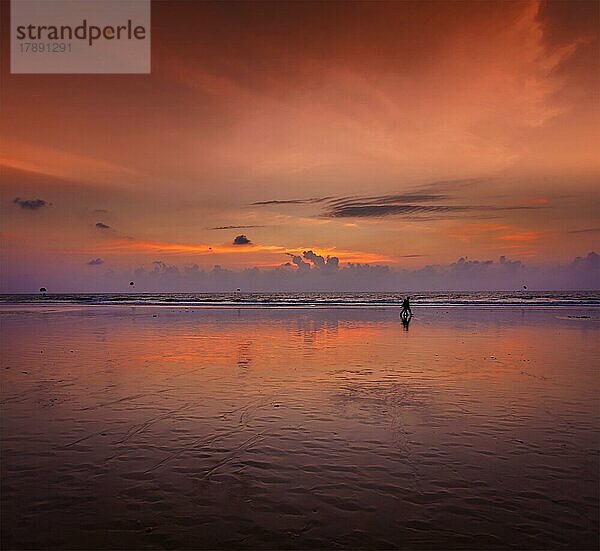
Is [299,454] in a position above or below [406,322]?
below

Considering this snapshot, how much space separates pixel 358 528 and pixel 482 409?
7642mm

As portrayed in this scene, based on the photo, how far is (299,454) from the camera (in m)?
9.97

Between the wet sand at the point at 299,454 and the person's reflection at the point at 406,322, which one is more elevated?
the person's reflection at the point at 406,322

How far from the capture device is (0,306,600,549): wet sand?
7.09 meters

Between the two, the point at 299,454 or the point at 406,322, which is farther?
the point at 406,322

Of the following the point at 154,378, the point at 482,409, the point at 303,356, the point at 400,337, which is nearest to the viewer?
the point at 482,409

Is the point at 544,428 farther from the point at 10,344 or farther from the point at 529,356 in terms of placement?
the point at 10,344

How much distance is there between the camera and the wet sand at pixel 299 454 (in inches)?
279

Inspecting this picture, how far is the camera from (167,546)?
6.65 meters

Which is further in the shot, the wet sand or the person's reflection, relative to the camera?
the person's reflection

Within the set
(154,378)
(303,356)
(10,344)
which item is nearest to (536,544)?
(154,378)

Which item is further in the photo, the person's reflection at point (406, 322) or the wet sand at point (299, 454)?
the person's reflection at point (406, 322)

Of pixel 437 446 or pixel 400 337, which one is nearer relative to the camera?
pixel 437 446

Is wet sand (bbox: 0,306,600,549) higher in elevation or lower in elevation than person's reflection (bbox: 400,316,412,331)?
lower
